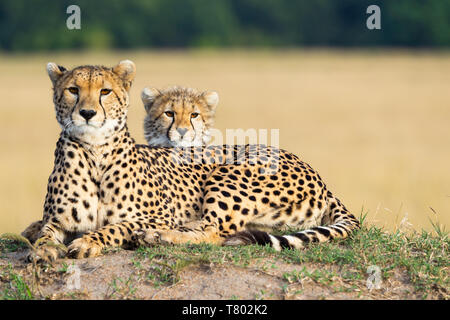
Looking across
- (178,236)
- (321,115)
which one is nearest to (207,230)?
(178,236)

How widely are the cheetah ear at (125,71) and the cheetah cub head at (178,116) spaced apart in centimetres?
102

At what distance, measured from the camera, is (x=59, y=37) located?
115 feet

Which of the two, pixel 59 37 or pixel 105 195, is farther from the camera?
pixel 59 37

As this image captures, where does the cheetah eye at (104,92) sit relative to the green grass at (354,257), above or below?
above

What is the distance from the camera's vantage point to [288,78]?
28609mm

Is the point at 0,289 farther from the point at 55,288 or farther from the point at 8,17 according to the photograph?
the point at 8,17

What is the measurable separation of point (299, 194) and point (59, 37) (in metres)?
31.8

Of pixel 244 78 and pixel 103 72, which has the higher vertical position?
pixel 103 72

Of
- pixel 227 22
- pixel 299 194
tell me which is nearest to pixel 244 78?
pixel 227 22

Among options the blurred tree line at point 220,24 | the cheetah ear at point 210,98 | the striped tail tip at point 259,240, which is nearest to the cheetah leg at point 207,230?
the striped tail tip at point 259,240

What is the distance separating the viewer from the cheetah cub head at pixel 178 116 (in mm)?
5418

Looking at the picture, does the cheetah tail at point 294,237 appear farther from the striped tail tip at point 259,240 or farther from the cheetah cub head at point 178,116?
the cheetah cub head at point 178,116

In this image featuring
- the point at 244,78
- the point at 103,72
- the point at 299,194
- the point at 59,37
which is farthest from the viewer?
the point at 59,37

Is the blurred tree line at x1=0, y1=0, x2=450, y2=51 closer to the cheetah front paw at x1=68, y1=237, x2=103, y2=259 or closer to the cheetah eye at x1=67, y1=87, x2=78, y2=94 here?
the cheetah eye at x1=67, y1=87, x2=78, y2=94
